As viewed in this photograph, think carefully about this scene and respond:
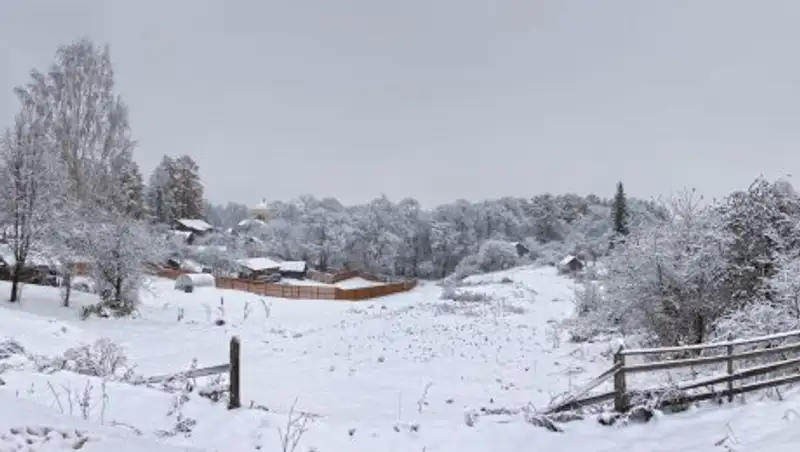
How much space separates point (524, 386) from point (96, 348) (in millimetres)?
9461

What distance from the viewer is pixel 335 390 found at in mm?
12883

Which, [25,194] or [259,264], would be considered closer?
[25,194]

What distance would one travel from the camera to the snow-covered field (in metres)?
7.36

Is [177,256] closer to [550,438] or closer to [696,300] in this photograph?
[696,300]

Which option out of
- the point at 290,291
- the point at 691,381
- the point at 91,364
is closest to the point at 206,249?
the point at 290,291

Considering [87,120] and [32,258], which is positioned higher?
[87,120]

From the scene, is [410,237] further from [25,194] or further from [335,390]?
[335,390]

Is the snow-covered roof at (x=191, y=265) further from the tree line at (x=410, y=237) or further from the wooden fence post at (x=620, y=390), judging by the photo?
the wooden fence post at (x=620, y=390)

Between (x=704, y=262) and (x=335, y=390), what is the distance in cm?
1055

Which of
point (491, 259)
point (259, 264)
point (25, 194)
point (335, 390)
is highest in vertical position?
point (25, 194)

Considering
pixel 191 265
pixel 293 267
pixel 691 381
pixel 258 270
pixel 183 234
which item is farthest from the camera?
pixel 183 234

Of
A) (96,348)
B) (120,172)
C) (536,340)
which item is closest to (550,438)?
(96,348)

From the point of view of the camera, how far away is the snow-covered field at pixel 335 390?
7.36 m

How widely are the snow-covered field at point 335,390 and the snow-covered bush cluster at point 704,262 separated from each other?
1.97 meters
